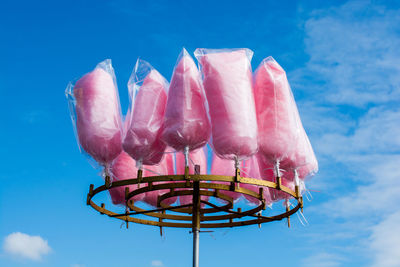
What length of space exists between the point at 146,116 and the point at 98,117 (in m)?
0.35

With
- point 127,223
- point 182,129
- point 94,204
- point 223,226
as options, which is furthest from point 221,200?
point 182,129

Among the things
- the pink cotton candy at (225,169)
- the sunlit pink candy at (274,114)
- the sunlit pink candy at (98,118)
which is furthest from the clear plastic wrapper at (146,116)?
the pink cotton candy at (225,169)

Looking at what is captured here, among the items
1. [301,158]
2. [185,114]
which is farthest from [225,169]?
[185,114]

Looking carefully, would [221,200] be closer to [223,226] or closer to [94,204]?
[223,226]

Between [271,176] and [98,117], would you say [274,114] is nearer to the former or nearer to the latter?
[271,176]

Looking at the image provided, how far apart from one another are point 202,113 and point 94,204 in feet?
4.28

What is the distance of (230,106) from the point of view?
8.76 ft

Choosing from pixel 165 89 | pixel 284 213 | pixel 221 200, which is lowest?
pixel 284 213

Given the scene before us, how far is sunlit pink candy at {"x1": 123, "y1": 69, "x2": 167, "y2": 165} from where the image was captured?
283cm

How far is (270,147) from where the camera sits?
2814mm

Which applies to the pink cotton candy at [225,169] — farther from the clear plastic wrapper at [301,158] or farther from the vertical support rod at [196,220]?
the clear plastic wrapper at [301,158]

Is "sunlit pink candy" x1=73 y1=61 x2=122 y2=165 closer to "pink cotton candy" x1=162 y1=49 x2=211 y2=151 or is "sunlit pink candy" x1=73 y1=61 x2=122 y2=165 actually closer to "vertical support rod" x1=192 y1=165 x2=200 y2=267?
"pink cotton candy" x1=162 y1=49 x2=211 y2=151

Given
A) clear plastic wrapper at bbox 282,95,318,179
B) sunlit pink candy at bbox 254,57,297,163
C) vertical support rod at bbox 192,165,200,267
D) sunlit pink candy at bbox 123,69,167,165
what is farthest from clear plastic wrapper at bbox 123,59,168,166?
clear plastic wrapper at bbox 282,95,318,179

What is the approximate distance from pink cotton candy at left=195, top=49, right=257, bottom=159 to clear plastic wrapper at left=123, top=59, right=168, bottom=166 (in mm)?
405
